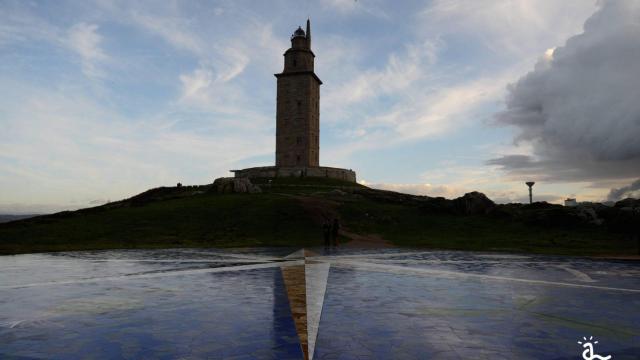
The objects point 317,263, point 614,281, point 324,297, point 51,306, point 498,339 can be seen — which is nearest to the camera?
point 498,339

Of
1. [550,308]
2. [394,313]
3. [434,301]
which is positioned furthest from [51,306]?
[550,308]

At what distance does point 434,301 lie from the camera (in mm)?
10281

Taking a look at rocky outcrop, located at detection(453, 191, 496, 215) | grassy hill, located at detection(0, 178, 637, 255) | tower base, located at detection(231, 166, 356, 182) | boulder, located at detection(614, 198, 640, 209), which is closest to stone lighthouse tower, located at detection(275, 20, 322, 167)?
tower base, located at detection(231, 166, 356, 182)

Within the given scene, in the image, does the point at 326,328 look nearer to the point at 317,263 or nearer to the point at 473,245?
the point at 317,263

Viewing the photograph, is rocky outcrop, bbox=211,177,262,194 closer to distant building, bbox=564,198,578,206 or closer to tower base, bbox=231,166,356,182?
tower base, bbox=231,166,356,182

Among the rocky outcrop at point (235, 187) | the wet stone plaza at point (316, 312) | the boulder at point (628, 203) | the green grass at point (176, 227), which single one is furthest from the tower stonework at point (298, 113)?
the wet stone plaza at point (316, 312)

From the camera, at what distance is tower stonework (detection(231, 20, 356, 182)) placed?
78.3 m

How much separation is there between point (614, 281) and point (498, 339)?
8.28 meters

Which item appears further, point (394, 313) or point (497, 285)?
point (497, 285)

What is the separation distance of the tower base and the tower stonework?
0.68ft

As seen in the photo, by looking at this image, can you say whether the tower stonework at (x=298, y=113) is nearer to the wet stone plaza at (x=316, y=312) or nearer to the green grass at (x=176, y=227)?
the green grass at (x=176, y=227)

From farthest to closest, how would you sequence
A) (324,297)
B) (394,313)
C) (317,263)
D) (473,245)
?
(473,245), (317,263), (324,297), (394,313)

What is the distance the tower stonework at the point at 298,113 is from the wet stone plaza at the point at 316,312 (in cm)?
6211

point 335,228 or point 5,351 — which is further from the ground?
point 335,228
